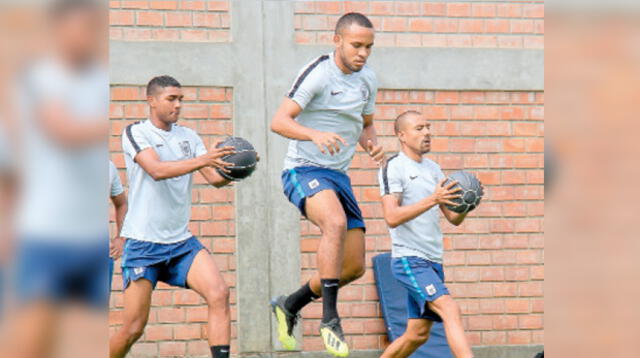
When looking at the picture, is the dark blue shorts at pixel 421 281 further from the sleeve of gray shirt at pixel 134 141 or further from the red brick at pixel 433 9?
the red brick at pixel 433 9

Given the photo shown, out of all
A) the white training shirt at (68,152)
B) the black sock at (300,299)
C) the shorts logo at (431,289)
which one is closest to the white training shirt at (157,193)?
the black sock at (300,299)

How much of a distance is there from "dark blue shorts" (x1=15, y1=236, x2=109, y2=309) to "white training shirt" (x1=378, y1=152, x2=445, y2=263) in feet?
15.8

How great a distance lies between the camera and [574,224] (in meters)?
1.05

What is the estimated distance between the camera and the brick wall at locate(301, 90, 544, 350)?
338 inches

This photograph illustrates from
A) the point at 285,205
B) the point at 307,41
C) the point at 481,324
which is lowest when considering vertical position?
the point at 481,324

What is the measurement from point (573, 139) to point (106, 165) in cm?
63

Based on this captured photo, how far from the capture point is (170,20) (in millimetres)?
8297

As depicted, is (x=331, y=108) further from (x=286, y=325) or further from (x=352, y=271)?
(x=286, y=325)

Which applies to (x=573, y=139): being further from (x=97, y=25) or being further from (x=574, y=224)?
(x=97, y=25)

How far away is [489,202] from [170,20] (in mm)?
3604

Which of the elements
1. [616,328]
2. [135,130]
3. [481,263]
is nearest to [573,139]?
[616,328]

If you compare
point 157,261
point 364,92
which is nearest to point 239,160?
point 157,261

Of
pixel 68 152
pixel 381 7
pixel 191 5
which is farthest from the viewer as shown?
pixel 381 7

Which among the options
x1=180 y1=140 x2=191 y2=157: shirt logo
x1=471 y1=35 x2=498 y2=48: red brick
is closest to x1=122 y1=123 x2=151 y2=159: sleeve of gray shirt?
x1=180 y1=140 x2=191 y2=157: shirt logo
